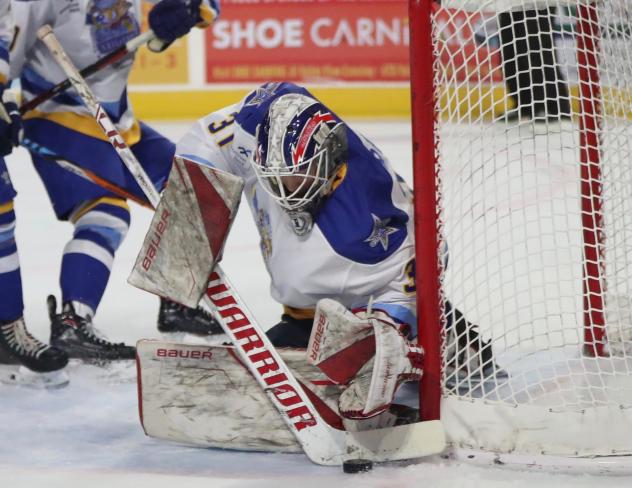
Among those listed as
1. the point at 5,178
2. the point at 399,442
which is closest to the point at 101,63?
the point at 5,178

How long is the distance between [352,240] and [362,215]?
2.1 inches

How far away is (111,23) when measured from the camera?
3021 mm

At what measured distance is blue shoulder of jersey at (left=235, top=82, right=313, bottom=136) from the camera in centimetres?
247

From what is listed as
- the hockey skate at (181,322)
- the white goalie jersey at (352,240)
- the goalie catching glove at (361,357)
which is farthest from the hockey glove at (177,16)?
the goalie catching glove at (361,357)

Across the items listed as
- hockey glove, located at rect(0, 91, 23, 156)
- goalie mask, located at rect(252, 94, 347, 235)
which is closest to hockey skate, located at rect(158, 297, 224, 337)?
hockey glove, located at rect(0, 91, 23, 156)

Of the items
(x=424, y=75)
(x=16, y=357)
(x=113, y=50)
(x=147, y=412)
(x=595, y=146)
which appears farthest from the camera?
(x=113, y=50)

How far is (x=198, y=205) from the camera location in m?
2.11

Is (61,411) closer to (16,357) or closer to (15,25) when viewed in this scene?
(16,357)

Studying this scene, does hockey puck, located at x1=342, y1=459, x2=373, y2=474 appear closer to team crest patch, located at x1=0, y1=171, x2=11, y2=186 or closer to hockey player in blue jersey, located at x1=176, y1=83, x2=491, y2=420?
hockey player in blue jersey, located at x1=176, y1=83, x2=491, y2=420

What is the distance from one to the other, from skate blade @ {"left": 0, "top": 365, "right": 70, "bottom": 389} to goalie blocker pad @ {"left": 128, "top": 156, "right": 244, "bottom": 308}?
2.23 feet

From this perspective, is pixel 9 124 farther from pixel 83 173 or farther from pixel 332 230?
pixel 332 230

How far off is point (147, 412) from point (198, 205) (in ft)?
1.50

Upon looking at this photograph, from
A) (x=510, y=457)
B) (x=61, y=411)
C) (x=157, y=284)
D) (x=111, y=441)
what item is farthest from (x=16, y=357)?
(x=510, y=457)

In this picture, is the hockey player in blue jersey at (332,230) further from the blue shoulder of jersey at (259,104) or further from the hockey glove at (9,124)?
the hockey glove at (9,124)
